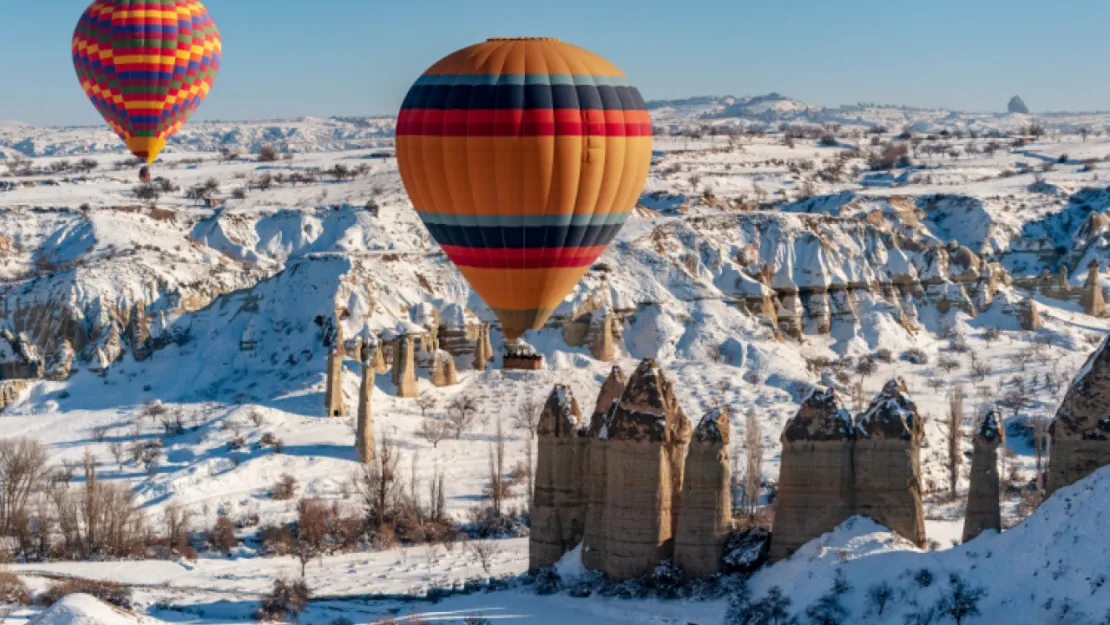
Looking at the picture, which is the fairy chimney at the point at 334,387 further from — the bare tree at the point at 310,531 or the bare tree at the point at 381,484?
the bare tree at the point at 310,531

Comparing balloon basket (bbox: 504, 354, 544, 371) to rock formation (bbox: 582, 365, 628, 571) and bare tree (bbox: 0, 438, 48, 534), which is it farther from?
bare tree (bbox: 0, 438, 48, 534)

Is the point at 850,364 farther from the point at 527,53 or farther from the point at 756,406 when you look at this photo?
the point at 527,53

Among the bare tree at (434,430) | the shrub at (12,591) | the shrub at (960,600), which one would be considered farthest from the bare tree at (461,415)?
the shrub at (960,600)

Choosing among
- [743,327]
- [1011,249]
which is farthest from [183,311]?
[1011,249]

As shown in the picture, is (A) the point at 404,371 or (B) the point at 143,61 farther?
(A) the point at 404,371

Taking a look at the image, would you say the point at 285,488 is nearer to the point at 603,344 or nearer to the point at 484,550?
the point at 484,550

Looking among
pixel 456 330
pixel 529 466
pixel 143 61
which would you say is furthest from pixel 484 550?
pixel 143 61

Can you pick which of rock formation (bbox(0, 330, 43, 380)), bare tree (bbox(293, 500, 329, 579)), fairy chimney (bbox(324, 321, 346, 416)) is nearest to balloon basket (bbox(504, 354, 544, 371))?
bare tree (bbox(293, 500, 329, 579))
